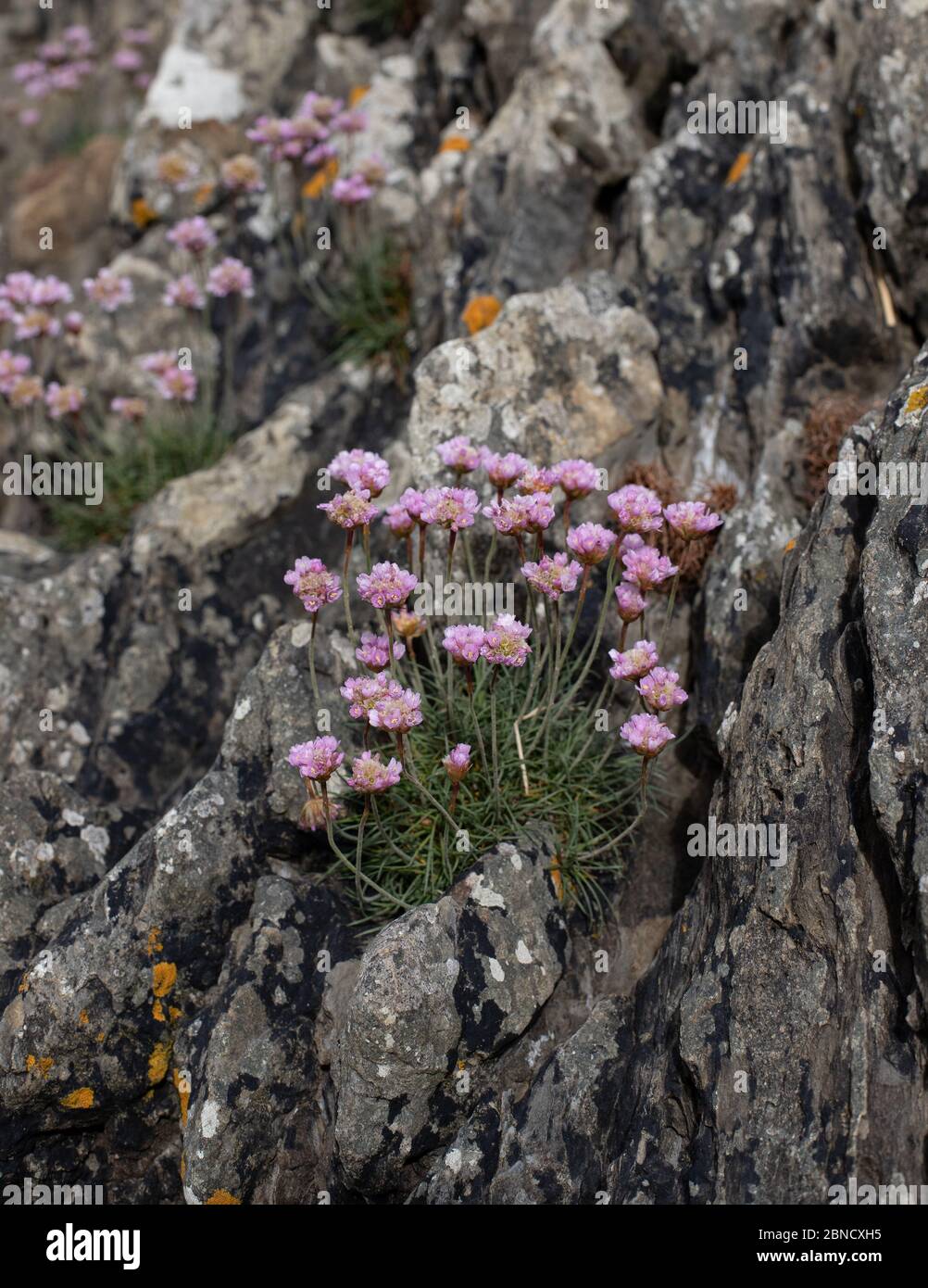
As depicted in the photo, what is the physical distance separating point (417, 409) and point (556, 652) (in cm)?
194

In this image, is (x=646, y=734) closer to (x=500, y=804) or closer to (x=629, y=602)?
(x=629, y=602)

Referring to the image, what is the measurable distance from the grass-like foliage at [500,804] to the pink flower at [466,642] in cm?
52

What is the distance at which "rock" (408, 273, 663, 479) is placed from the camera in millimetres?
6379

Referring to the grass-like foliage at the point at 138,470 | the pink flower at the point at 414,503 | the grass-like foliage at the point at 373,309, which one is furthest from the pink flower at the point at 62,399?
the pink flower at the point at 414,503

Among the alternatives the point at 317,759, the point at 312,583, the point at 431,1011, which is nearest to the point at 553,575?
the point at 312,583

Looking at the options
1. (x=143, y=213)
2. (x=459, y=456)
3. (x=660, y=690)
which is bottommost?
(x=660, y=690)

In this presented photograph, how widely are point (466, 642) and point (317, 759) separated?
80 centimetres

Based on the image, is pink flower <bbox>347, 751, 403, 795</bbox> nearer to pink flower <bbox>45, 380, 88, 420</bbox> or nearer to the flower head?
the flower head

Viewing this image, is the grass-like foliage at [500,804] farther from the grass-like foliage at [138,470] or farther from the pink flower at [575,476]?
the grass-like foliage at [138,470]

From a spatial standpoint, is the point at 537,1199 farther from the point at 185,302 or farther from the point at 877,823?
the point at 185,302

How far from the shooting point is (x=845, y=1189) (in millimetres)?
3582

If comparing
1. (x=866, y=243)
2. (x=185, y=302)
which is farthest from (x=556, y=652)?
(x=185, y=302)

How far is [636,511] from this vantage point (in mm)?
4984

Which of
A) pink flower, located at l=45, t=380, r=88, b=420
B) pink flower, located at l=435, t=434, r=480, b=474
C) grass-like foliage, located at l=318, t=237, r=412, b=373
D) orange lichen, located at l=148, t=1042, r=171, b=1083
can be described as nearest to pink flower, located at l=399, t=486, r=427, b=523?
pink flower, located at l=435, t=434, r=480, b=474
